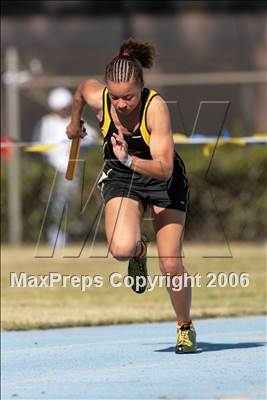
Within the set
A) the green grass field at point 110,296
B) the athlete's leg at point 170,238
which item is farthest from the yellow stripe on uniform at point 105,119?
the green grass field at point 110,296

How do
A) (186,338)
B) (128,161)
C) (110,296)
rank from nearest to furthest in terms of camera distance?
(128,161), (186,338), (110,296)

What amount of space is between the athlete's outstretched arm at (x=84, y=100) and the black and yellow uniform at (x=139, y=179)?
12 centimetres

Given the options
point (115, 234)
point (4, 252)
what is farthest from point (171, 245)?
point (4, 252)

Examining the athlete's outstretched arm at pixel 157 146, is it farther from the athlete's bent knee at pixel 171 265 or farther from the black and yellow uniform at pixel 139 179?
the athlete's bent knee at pixel 171 265

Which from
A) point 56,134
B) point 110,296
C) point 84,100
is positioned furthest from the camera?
point 56,134

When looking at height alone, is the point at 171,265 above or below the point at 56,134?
below

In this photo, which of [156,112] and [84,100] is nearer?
[156,112]

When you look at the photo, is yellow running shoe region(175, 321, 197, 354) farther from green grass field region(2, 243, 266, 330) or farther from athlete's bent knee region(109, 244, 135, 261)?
green grass field region(2, 243, 266, 330)

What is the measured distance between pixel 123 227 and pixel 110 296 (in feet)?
16.8

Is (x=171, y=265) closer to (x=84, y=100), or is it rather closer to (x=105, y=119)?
(x=105, y=119)

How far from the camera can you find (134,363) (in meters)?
8.82

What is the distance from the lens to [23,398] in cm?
758

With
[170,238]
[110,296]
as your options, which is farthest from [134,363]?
[110,296]

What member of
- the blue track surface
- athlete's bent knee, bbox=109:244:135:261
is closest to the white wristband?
athlete's bent knee, bbox=109:244:135:261
